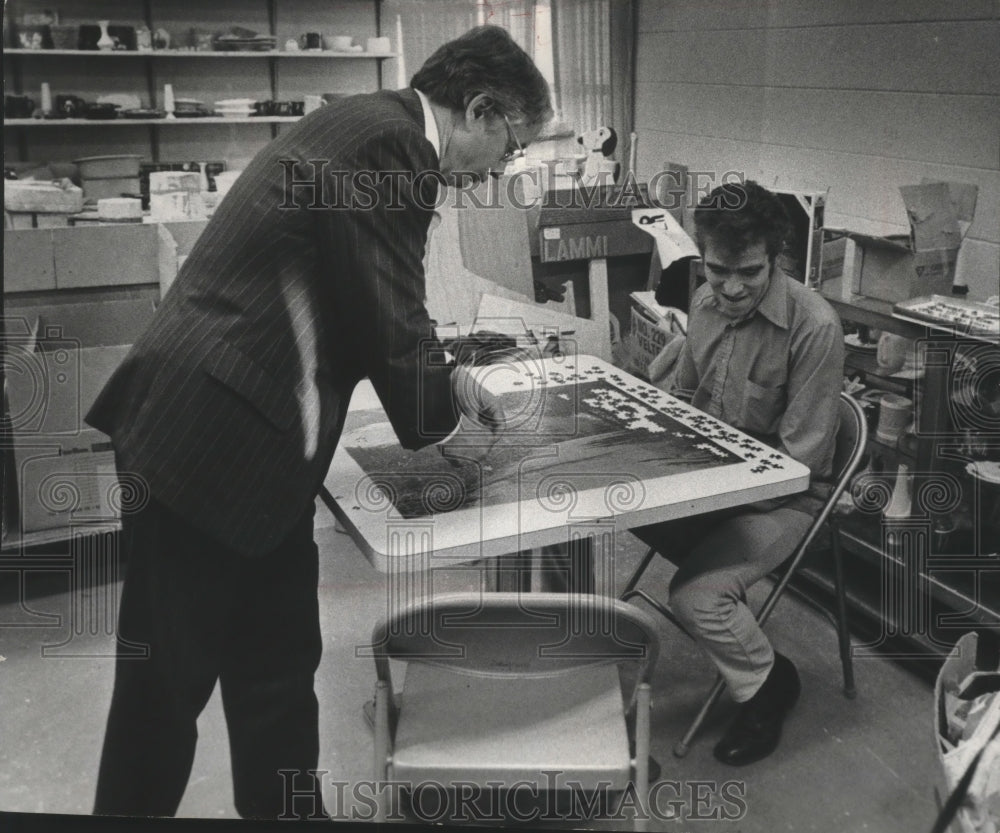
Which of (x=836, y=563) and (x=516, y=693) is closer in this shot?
(x=516, y=693)

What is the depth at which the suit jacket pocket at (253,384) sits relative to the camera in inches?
64.2

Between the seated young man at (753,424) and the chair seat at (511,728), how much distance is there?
1.06 feet

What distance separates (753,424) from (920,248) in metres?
0.50

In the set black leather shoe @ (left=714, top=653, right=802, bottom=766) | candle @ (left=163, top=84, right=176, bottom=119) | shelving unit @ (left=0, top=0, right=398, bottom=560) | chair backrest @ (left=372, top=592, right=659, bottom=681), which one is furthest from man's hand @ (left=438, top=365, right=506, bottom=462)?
candle @ (left=163, top=84, right=176, bottom=119)

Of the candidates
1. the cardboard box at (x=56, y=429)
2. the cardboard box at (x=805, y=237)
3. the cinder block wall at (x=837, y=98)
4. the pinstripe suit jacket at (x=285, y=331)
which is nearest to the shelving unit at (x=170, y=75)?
the cardboard box at (x=56, y=429)

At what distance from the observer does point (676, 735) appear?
2.00m

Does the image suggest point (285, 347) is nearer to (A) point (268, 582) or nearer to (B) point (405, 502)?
(B) point (405, 502)

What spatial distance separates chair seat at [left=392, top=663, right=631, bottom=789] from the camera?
1692 millimetres

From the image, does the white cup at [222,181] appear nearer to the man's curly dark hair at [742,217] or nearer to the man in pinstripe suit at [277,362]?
the man in pinstripe suit at [277,362]

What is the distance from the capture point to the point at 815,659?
2076mm

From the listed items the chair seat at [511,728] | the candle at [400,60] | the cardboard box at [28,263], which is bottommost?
the chair seat at [511,728]

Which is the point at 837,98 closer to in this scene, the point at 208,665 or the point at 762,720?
the point at 762,720

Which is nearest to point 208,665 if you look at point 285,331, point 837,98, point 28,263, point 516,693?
point 516,693

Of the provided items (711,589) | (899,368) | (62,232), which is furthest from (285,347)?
(899,368)
